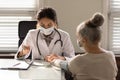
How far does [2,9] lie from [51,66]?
1.78 m

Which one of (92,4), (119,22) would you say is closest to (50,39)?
(92,4)

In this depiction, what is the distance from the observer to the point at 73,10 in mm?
3879

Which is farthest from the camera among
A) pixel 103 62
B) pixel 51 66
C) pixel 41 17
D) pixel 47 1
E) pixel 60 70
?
pixel 47 1

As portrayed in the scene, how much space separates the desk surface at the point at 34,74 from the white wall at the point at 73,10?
1.61 meters

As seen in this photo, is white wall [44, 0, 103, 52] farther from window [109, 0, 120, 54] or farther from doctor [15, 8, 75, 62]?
doctor [15, 8, 75, 62]

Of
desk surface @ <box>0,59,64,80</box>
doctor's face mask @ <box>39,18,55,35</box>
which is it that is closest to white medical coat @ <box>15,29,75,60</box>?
doctor's face mask @ <box>39,18,55,35</box>

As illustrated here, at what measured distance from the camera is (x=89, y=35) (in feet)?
6.39

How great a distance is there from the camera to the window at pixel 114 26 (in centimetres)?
396

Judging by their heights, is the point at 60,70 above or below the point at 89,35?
below

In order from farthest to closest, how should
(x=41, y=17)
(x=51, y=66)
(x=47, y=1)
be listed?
(x=47, y=1)
(x=41, y=17)
(x=51, y=66)

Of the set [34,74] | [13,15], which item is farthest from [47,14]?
[13,15]

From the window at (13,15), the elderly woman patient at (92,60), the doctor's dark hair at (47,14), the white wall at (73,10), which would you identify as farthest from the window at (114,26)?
the elderly woman patient at (92,60)

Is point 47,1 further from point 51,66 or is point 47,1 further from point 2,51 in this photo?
point 51,66

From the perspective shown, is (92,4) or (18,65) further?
(92,4)
